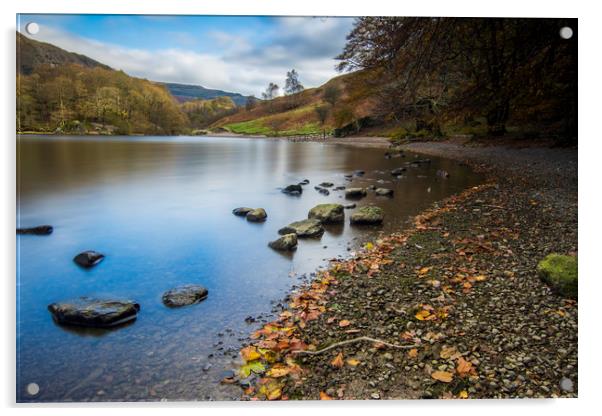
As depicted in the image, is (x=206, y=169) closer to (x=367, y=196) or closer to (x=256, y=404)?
(x=367, y=196)

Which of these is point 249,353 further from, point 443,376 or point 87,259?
point 87,259

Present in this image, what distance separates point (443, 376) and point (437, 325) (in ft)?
1.76

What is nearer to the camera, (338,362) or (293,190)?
(338,362)

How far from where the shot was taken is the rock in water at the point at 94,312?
3.38 m

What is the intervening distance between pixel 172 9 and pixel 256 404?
3.01 m

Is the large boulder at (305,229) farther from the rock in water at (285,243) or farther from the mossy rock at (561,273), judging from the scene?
the mossy rock at (561,273)

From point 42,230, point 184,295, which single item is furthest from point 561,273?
point 42,230

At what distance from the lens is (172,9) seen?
10.3 ft

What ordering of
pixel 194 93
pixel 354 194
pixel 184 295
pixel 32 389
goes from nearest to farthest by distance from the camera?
pixel 32 389
pixel 184 295
pixel 194 93
pixel 354 194

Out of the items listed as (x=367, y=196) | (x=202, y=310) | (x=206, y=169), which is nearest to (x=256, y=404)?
(x=202, y=310)

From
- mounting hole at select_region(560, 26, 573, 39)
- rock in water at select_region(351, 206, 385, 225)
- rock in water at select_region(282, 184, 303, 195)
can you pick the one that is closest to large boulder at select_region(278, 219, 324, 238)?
rock in water at select_region(351, 206, 385, 225)

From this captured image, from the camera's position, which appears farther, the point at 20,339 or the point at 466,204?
the point at 466,204

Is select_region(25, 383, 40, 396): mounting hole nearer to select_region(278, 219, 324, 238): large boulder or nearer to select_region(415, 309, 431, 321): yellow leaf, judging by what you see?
select_region(415, 309, 431, 321): yellow leaf

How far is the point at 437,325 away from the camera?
116 inches
